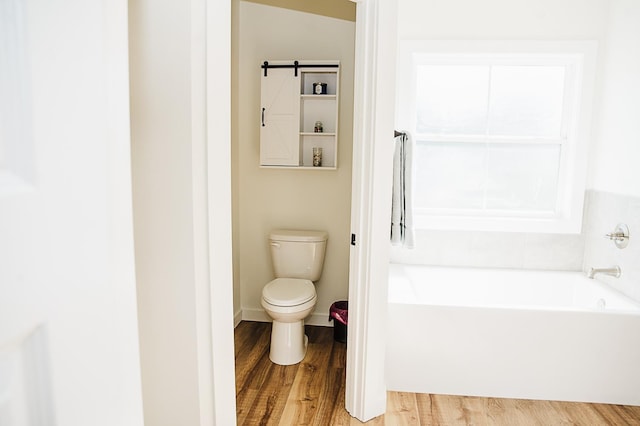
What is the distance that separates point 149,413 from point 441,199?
8.01ft

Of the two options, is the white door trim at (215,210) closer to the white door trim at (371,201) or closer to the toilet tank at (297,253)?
the white door trim at (371,201)

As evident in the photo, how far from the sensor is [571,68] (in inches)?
114

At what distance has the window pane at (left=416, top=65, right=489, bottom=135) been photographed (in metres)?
2.98

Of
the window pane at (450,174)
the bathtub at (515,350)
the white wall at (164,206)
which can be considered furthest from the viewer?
the window pane at (450,174)

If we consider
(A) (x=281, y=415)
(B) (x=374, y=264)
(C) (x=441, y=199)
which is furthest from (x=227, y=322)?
(C) (x=441, y=199)

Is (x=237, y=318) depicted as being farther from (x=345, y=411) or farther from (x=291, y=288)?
(x=345, y=411)

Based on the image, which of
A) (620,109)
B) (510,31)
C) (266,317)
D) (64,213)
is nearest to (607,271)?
(620,109)

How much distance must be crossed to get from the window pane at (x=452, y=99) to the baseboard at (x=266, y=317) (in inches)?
65.7

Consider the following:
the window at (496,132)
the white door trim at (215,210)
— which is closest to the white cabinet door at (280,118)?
the window at (496,132)

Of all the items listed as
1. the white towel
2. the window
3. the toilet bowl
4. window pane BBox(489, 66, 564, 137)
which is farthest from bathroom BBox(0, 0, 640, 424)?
the toilet bowl

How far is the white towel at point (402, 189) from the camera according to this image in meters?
2.39

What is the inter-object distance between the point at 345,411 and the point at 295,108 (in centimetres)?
201

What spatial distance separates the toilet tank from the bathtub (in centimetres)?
84

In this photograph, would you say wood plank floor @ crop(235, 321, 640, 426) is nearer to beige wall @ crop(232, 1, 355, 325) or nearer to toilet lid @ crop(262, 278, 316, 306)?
toilet lid @ crop(262, 278, 316, 306)
